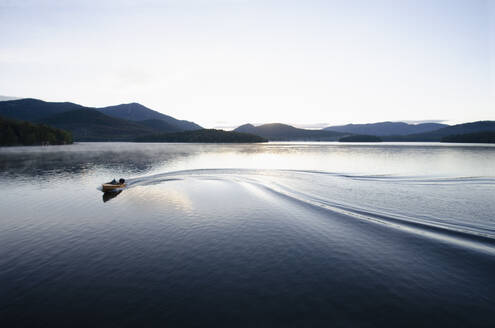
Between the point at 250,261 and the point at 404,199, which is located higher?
the point at 404,199

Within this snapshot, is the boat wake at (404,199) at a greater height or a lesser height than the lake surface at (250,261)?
greater

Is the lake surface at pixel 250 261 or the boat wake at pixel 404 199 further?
the boat wake at pixel 404 199

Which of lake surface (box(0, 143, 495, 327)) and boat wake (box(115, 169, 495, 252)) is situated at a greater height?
boat wake (box(115, 169, 495, 252))

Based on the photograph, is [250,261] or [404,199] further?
[404,199]

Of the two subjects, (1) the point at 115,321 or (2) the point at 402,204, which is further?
(2) the point at 402,204

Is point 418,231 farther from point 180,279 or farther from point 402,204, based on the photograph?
point 180,279

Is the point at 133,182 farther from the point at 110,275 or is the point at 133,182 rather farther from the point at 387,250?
the point at 387,250

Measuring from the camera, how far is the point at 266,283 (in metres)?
16.4

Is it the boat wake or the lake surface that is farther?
the boat wake

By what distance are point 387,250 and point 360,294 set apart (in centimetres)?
829

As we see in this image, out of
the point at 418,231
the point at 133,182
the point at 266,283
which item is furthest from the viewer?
the point at 133,182

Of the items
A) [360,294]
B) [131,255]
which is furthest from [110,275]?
[360,294]

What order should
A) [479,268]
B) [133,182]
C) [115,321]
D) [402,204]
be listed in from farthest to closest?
[133,182] → [402,204] → [479,268] → [115,321]

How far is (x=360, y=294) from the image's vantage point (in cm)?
1530
